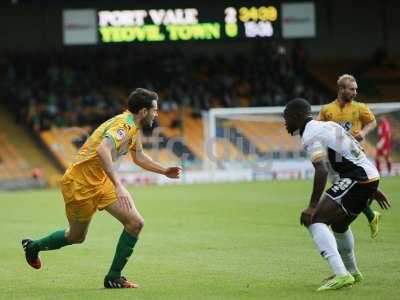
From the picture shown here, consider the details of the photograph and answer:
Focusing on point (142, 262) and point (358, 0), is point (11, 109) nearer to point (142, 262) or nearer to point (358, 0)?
point (358, 0)

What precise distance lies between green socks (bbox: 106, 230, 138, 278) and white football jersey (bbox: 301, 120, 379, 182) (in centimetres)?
206

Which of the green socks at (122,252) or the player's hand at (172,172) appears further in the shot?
the player's hand at (172,172)

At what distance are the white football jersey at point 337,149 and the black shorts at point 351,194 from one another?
66 mm

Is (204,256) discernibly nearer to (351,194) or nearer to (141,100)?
(141,100)

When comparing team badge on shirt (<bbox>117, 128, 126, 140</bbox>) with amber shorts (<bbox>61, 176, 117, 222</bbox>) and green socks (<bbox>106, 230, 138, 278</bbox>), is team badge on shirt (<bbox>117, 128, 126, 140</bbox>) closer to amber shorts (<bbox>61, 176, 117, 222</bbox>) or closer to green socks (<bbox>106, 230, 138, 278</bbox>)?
amber shorts (<bbox>61, 176, 117, 222</bbox>)

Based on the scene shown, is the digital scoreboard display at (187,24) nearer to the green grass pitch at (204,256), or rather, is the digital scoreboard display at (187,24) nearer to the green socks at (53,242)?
the green grass pitch at (204,256)

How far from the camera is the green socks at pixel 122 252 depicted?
408 inches

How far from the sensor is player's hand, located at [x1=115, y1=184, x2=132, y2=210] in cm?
1010

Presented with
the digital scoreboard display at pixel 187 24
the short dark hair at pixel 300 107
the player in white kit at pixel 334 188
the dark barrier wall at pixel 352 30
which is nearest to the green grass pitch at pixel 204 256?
the player in white kit at pixel 334 188

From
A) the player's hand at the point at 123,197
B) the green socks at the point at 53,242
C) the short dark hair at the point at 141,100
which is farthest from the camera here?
the green socks at the point at 53,242

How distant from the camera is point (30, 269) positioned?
12.5 m

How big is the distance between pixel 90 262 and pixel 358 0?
3487 cm

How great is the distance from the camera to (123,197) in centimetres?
1018

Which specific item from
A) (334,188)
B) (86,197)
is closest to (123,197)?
(86,197)
